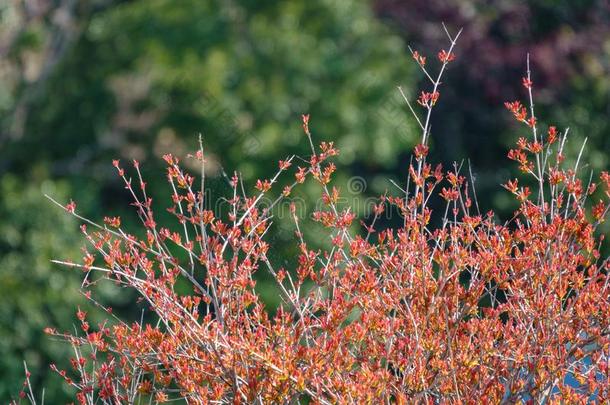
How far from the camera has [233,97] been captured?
8516 millimetres

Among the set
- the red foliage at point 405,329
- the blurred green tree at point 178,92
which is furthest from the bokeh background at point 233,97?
the red foliage at point 405,329

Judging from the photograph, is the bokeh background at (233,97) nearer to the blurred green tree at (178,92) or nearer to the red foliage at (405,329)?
the blurred green tree at (178,92)

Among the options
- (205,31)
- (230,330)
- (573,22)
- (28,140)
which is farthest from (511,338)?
(573,22)

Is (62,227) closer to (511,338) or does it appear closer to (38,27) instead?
(38,27)

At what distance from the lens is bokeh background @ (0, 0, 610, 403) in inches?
306

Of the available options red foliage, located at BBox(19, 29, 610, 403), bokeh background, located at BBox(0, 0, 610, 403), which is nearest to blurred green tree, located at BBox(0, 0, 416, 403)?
bokeh background, located at BBox(0, 0, 610, 403)

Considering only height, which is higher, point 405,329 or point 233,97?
point 405,329

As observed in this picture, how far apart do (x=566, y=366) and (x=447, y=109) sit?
723 centimetres

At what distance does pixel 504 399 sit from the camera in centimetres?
332

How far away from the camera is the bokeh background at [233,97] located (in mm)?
7762

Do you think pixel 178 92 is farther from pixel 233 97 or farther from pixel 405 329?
pixel 405 329

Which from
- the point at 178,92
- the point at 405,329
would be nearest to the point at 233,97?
the point at 178,92

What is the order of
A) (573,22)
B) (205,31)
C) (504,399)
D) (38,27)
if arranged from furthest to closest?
(573,22)
(38,27)
(205,31)
(504,399)

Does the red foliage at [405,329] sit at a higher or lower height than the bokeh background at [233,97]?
higher
